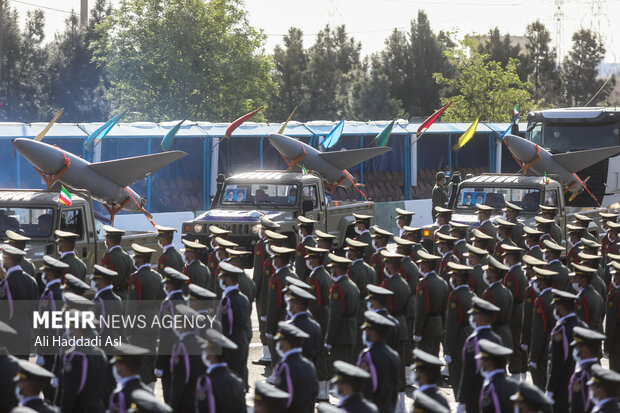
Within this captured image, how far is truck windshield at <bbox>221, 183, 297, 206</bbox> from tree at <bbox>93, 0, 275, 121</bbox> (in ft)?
79.0

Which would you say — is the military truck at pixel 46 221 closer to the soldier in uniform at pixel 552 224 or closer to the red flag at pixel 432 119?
the soldier in uniform at pixel 552 224

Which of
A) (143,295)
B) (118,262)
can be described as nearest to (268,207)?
(118,262)

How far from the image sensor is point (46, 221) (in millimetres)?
12906

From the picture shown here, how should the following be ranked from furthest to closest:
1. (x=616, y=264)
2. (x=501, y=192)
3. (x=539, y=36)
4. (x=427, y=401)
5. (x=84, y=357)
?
(x=539, y=36), (x=501, y=192), (x=616, y=264), (x=84, y=357), (x=427, y=401)

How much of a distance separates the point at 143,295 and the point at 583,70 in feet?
218

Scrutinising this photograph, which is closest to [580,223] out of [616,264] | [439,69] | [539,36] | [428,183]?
[616,264]

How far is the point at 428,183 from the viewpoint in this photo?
35406 mm

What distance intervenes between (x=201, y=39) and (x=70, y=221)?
30142mm

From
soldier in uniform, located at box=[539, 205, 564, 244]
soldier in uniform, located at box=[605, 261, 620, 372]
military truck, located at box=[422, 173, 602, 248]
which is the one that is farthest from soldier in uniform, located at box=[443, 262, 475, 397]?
military truck, located at box=[422, 173, 602, 248]

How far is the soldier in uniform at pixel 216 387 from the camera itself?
23.4 ft

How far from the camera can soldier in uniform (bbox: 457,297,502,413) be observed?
867 centimetres

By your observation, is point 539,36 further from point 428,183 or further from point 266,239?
point 266,239

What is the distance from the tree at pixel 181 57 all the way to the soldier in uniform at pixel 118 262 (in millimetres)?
30096

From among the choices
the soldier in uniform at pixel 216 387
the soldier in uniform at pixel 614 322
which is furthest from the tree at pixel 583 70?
the soldier in uniform at pixel 216 387
